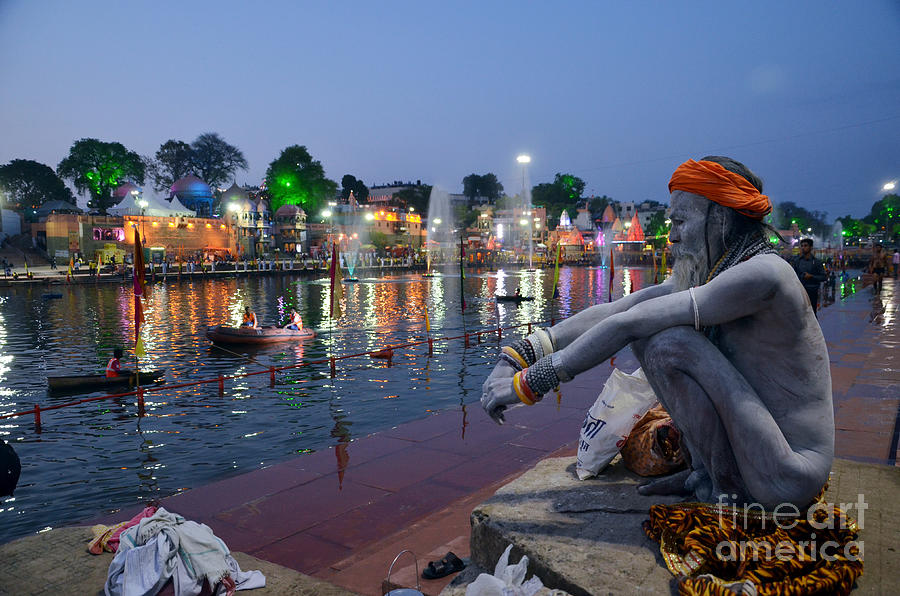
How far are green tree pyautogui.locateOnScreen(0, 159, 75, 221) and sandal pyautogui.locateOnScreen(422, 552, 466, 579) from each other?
100 m

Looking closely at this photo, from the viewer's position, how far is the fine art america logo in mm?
2639

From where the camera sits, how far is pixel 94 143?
82750mm

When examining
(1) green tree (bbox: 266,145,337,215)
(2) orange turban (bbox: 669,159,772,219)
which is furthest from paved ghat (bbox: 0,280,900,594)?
(1) green tree (bbox: 266,145,337,215)

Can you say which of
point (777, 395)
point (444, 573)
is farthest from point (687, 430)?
point (444, 573)

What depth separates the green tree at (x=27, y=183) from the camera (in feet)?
278

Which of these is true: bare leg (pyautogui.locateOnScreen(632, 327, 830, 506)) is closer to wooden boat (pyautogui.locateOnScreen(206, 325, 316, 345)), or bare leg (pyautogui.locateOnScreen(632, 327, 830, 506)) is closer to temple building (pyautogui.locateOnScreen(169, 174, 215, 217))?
wooden boat (pyautogui.locateOnScreen(206, 325, 316, 345))

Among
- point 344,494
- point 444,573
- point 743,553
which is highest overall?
point 743,553

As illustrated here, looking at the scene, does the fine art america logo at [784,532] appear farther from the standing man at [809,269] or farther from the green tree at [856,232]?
the green tree at [856,232]

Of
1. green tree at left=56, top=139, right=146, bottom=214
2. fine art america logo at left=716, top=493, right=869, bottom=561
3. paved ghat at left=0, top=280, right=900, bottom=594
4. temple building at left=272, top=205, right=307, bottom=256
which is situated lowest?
paved ghat at left=0, top=280, right=900, bottom=594

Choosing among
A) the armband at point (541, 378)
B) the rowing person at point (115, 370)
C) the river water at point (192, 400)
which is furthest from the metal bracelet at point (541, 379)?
the rowing person at point (115, 370)

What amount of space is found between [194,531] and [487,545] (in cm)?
192

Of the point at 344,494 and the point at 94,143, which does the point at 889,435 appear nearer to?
the point at 344,494

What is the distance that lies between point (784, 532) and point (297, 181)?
3935 inches

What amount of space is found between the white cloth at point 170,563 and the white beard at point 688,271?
3117mm
